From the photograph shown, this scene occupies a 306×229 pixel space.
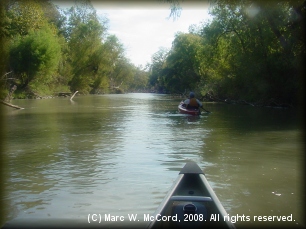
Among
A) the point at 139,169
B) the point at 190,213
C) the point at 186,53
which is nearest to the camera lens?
the point at 190,213

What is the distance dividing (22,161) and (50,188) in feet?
8.36

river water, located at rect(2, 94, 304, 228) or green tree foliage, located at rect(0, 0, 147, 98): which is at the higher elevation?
green tree foliage, located at rect(0, 0, 147, 98)

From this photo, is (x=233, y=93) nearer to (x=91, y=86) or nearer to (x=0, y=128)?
(x=0, y=128)

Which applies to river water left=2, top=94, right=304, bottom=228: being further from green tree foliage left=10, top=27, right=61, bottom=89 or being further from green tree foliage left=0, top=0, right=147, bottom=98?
green tree foliage left=10, top=27, right=61, bottom=89

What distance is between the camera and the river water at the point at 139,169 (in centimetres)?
558

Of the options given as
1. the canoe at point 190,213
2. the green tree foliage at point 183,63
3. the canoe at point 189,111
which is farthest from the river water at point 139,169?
the green tree foliage at point 183,63

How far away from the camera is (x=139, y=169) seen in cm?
797

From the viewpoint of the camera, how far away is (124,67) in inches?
3081

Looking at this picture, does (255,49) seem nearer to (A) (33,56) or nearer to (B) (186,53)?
(A) (33,56)

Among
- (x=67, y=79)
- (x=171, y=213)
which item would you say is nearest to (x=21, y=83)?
(x=67, y=79)

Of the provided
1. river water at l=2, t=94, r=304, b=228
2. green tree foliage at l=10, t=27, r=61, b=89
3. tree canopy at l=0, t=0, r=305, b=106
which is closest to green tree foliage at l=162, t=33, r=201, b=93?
tree canopy at l=0, t=0, r=305, b=106

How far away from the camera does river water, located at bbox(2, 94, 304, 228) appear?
5.58 metres

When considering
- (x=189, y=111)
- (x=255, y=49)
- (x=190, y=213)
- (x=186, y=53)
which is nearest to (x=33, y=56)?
(x=186, y=53)

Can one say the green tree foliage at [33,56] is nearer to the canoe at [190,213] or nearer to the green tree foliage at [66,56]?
the green tree foliage at [66,56]
